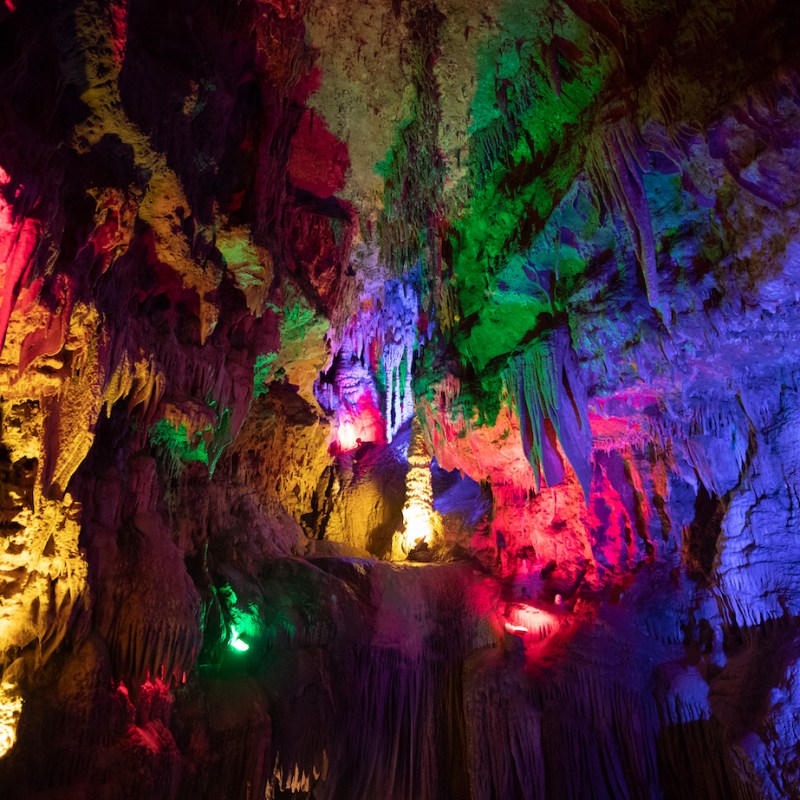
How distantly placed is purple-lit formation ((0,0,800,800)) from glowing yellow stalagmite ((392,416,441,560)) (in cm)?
63

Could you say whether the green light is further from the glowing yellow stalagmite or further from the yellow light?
the glowing yellow stalagmite

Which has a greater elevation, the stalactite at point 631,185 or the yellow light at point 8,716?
the stalactite at point 631,185

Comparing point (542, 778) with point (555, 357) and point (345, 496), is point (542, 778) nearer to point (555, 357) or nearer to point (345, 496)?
point (555, 357)

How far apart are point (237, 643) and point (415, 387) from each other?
4.46 m

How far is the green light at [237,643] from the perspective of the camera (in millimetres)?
6934

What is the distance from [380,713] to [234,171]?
22.3 feet

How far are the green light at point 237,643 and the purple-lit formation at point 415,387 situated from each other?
19mm

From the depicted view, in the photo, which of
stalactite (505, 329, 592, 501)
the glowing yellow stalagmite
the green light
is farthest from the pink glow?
the green light

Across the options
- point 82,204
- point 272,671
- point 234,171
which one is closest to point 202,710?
point 272,671

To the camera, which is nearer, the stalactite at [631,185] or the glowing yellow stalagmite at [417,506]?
the stalactite at [631,185]

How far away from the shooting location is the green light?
22.7ft

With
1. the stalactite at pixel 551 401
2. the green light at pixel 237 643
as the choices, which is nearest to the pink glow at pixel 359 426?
the stalactite at pixel 551 401

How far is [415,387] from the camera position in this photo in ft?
31.1

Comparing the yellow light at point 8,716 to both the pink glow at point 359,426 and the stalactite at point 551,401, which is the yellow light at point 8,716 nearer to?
the stalactite at point 551,401
